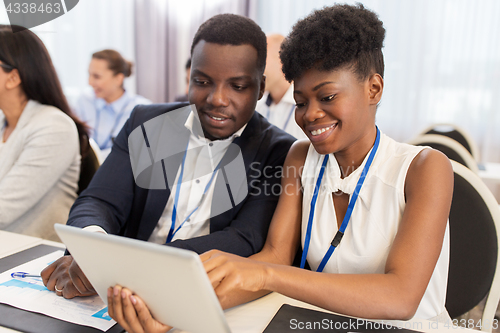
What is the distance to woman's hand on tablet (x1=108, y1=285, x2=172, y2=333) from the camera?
2.17ft

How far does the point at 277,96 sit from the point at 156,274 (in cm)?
199

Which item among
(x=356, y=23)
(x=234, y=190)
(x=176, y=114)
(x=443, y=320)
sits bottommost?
(x=443, y=320)

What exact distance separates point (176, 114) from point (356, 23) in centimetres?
67

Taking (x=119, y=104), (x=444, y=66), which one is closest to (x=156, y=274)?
(x=119, y=104)

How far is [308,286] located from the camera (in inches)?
31.1

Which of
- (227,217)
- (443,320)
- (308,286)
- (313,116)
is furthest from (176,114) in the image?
(443,320)

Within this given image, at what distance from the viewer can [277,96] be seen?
2.46m

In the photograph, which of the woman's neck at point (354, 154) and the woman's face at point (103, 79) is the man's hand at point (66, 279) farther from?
the woman's face at point (103, 79)

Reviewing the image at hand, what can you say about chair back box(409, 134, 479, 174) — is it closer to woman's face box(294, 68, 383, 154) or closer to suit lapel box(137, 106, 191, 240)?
woman's face box(294, 68, 383, 154)

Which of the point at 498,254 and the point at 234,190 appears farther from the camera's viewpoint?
the point at 234,190

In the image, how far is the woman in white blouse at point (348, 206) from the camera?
2.60ft

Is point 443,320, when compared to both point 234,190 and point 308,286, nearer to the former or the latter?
point 308,286

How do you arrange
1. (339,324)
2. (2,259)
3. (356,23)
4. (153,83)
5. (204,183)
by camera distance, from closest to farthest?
(339,324) → (356,23) → (2,259) → (204,183) → (153,83)

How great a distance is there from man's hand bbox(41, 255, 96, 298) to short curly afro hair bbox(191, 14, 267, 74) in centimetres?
71
